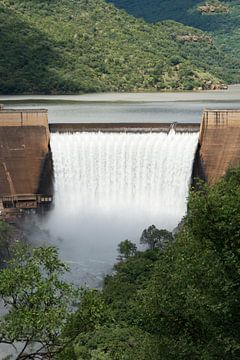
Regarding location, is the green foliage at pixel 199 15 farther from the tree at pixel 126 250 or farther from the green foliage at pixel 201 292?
the green foliage at pixel 201 292

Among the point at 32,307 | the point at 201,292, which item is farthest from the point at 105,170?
the point at 32,307

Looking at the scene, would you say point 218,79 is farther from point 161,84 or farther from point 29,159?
point 29,159

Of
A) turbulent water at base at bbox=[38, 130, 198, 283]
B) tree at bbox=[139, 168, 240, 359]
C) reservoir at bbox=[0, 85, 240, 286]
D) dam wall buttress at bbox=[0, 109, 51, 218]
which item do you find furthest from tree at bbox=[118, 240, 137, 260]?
tree at bbox=[139, 168, 240, 359]

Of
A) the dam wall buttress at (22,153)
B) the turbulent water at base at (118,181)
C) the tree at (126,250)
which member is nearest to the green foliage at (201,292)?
the tree at (126,250)

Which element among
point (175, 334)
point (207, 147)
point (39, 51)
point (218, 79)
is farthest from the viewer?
point (218, 79)

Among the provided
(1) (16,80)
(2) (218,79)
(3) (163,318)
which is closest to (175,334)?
(3) (163,318)

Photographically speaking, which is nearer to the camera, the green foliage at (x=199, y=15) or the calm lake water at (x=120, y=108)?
the calm lake water at (x=120, y=108)

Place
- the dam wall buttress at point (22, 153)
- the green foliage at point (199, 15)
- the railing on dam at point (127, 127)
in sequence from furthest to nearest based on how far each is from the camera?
the green foliage at point (199, 15) < the railing on dam at point (127, 127) < the dam wall buttress at point (22, 153)
